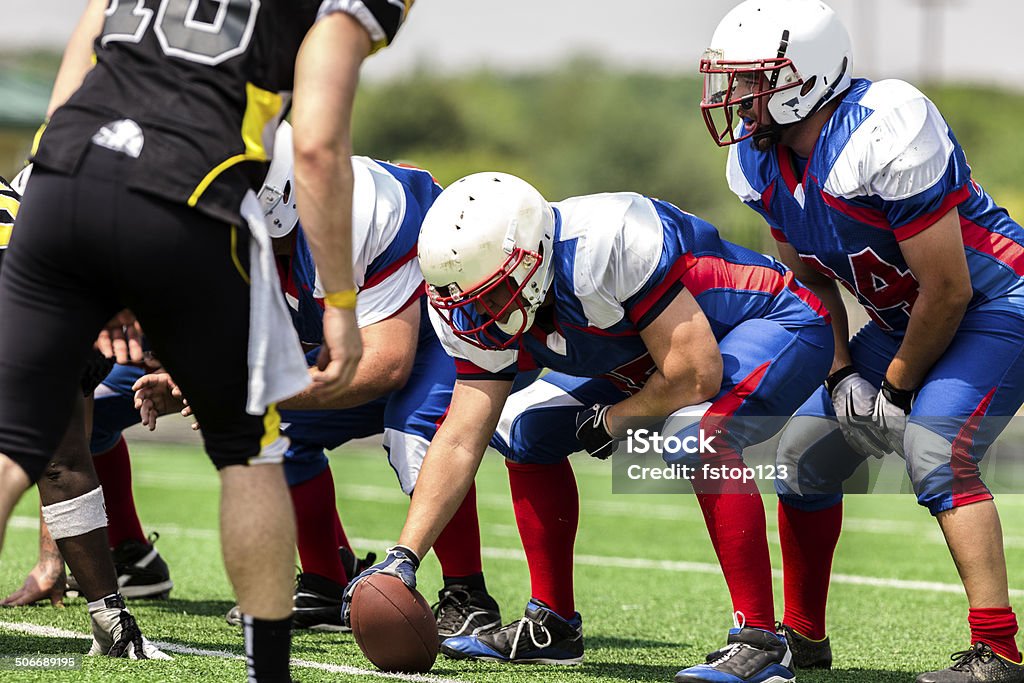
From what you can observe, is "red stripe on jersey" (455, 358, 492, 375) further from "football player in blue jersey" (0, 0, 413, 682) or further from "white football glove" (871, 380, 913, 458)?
"white football glove" (871, 380, 913, 458)

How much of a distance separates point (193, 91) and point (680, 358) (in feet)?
5.34

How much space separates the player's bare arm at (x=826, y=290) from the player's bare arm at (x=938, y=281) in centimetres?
60

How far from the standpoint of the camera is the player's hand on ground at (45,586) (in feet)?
15.6

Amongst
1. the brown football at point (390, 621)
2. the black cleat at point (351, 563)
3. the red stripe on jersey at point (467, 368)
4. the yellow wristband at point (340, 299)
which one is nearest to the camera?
the yellow wristband at point (340, 299)

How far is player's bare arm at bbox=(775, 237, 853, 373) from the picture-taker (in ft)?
14.6

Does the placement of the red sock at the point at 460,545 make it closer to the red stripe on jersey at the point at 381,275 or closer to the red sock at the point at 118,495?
the red stripe on jersey at the point at 381,275

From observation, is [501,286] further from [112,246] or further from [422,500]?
[112,246]

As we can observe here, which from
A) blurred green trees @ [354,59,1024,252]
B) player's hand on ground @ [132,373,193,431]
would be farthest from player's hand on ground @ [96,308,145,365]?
blurred green trees @ [354,59,1024,252]

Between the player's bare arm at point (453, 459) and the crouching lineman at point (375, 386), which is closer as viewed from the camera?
the player's bare arm at point (453, 459)

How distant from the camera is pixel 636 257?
3.61 m

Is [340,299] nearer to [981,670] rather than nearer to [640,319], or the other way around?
[640,319]

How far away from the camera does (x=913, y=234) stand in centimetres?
373

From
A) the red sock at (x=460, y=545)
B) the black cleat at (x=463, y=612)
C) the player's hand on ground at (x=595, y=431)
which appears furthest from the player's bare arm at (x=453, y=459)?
the black cleat at (x=463, y=612)

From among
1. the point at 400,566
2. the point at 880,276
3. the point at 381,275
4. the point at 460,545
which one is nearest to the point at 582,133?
the point at 460,545
